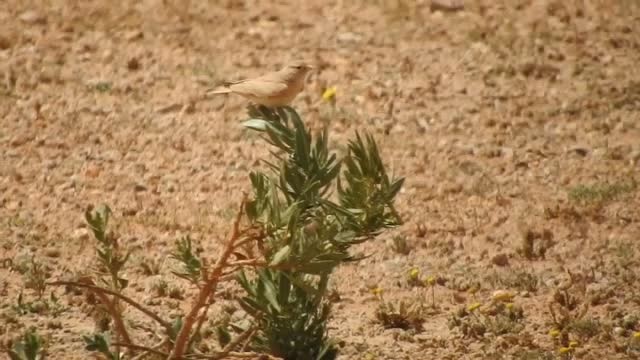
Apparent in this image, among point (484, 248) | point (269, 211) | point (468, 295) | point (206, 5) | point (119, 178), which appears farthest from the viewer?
point (206, 5)

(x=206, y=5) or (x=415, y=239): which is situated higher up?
(x=206, y=5)

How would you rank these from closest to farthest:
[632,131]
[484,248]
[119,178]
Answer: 1. [484,248]
2. [119,178]
3. [632,131]

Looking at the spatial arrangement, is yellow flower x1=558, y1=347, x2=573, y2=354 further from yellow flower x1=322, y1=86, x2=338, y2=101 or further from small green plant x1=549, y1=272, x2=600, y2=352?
yellow flower x1=322, y1=86, x2=338, y2=101

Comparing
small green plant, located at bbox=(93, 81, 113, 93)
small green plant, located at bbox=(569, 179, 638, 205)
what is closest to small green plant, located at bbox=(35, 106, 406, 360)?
small green plant, located at bbox=(569, 179, 638, 205)

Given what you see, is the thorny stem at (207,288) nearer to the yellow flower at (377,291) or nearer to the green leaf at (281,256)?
the green leaf at (281,256)

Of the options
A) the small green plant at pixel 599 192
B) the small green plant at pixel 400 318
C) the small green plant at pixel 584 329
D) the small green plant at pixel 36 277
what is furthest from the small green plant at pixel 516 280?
the small green plant at pixel 36 277

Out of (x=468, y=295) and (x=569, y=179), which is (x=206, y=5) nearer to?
(x=569, y=179)

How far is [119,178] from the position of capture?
8.63 meters

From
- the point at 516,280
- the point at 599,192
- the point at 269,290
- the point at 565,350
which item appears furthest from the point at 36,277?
the point at 599,192

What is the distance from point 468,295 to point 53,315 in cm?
227

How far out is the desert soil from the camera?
7250 millimetres

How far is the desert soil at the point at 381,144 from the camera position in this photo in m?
7.25

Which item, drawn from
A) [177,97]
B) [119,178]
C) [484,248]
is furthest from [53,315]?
[177,97]

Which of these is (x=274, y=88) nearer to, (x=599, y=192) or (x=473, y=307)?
(x=473, y=307)
